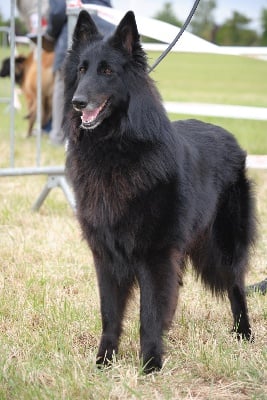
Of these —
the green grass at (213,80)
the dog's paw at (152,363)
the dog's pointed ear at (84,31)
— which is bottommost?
the green grass at (213,80)

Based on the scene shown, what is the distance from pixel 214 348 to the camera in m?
3.27

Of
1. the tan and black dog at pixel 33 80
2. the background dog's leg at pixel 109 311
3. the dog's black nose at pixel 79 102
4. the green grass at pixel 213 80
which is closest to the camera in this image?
the dog's black nose at pixel 79 102

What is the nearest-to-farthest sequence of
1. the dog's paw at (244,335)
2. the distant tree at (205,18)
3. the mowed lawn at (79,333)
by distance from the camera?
the mowed lawn at (79,333)
the dog's paw at (244,335)
the distant tree at (205,18)

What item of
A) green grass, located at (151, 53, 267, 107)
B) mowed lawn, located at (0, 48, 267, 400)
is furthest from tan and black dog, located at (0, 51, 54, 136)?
mowed lawn, located at (0, 48, 267, 400)

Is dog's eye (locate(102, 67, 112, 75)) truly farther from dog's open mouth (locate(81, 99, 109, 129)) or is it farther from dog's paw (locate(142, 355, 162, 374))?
dog's paw (locate(142, 355, 162, 374))

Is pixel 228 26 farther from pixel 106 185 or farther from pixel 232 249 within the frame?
pixel 106 185

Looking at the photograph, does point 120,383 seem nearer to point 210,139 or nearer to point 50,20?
point 210,139

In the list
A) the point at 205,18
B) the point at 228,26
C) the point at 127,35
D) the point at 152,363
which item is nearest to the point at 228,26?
the point at 228,26

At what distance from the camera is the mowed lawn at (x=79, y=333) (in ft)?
9.40

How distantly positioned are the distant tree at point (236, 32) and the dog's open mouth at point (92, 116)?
127 ft

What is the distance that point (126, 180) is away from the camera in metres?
3.21

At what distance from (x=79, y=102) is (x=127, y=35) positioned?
43 cm

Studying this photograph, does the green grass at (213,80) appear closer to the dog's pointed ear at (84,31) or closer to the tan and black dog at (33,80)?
the tan and black dog at (33,80)

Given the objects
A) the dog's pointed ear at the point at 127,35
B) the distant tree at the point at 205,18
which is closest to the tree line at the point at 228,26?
the distant tree at the point at 205,18
